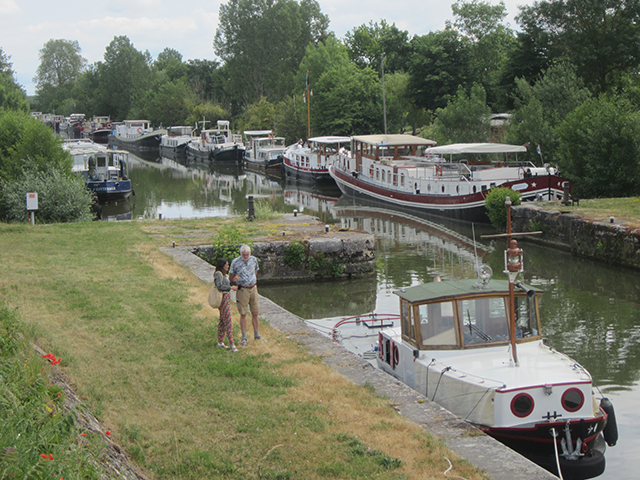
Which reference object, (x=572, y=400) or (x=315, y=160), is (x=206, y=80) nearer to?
(x=315, y=160)

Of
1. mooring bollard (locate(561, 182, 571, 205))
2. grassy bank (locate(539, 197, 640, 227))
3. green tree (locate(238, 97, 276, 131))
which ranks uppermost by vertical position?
green tree (locate(238, 97, 276, 131))

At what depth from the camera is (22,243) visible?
16844mm

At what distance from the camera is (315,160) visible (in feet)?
153

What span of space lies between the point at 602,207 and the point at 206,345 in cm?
1827

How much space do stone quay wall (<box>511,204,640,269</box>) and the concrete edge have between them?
1228 centimetres

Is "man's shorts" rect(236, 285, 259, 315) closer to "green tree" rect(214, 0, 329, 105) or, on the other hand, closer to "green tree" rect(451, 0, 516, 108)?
"green tree" rect(451, 0, 516, 108)

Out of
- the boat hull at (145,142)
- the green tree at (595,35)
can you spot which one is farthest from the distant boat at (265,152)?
the boat hull at (145,142)

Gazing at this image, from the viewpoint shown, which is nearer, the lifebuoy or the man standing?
the lifebuoy

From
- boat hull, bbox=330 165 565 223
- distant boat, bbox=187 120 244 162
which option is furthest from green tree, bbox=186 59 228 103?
boat hull, bbox=330 165 565 223

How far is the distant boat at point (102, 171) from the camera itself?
35.3 metres

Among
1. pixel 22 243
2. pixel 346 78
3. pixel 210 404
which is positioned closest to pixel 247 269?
pixel 210 404

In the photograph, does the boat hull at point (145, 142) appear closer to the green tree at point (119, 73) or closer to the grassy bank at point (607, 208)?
the green tree at point (119, 73)

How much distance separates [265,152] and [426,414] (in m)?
49.4

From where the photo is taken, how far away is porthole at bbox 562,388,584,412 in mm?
7566
